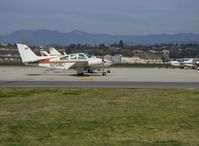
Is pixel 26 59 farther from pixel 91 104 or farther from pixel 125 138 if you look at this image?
pixel 125 138

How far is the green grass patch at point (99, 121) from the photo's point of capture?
11555mm

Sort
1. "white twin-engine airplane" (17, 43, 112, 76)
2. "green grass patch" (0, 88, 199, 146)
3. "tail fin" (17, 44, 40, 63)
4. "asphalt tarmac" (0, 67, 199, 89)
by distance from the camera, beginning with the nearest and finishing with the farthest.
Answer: "green grass patch" (0, 88, 199, 146) < "asphalt tarmac" (0, 67, 199, 89) < "white twin-engine airplane" (17, 43, 112, 76) < "tail fin" (17, 44, 40, 63)

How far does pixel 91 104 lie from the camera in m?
19.5

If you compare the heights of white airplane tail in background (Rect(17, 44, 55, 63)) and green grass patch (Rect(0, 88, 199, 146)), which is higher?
white airplane tail in background (Rect(17, 44, 55, 63))

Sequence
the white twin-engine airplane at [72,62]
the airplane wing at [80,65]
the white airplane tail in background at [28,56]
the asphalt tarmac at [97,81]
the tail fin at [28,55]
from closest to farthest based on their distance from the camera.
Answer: the asphalt tarmac at [97,81] < the airplane wing at [80,65] < the white twin-engine airplane at [72,62] < the white airplane tail in background at [28,56] < the tail fin at [28,55]

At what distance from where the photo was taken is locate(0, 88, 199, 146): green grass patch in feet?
37.9

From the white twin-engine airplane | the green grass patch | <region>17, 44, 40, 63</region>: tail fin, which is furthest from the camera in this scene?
<region>17, 44, 40, 63</region>: tail fin

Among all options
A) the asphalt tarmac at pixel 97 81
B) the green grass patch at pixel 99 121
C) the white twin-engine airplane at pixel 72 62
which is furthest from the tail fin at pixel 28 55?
the green grass patch at pixel 99 121

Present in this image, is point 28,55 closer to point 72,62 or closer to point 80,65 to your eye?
point 72,62

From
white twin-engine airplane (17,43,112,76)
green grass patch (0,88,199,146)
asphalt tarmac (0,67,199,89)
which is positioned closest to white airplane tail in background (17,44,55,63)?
white twin-engine airplane (17,43,112,76)

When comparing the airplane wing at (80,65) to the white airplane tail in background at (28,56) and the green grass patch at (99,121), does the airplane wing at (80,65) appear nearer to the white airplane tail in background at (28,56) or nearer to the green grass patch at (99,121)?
the white airplane tail in background at (28,56)

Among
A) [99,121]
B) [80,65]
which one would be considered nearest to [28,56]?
[80,65]

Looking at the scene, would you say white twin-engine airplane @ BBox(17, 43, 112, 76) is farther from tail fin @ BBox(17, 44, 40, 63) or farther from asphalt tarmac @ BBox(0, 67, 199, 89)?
asphalt tarmac @ BBox(0, 67, 199, 89)

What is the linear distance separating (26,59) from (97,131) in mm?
39872
